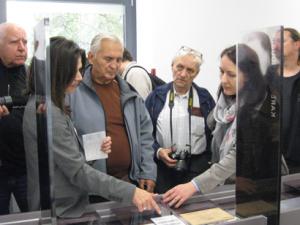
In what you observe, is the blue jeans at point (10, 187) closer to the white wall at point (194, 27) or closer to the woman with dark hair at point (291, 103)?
the woman with dark hair at point (291, 103)

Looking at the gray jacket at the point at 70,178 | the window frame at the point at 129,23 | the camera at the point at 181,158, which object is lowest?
the camera at the point at 181,158

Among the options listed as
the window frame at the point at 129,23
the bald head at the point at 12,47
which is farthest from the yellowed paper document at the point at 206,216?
the window frame at the point at 129,23

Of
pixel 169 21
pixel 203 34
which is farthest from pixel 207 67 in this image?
pixel 169 21

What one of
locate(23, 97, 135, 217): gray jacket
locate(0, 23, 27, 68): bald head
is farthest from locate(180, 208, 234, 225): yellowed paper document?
locate(0, 23, 27, 68): bald head

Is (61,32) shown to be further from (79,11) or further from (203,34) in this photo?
(203,34)

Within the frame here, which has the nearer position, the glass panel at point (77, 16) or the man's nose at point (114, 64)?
the man's nose at point (114, 64)

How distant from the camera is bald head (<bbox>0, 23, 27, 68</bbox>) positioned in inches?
80.7

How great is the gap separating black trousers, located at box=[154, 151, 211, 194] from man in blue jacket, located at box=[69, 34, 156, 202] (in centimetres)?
26

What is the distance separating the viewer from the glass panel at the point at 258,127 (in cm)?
92

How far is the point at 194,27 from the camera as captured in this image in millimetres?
3723

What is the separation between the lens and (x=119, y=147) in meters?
1.70

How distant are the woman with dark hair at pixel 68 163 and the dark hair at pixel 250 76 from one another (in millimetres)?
448

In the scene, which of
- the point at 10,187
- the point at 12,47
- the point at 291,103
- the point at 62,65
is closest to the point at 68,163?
the point at 62,65

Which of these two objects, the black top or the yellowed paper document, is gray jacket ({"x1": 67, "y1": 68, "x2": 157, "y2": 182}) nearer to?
the black top
